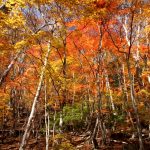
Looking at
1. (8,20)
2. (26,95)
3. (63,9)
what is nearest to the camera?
(8,20)

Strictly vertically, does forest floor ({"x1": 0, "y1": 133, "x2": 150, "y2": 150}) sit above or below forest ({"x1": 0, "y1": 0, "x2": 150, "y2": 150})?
below

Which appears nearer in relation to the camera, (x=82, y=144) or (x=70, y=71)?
(x=82, y=144)

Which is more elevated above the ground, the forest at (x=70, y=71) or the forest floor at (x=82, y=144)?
the forest at (x=70, y=71)

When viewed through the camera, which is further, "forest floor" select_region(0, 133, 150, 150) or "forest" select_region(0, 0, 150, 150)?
"forest floor" select_region(0, 133, 150, 150)

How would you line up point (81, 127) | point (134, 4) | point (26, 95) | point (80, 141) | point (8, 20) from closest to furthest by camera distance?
1. point (8, 20)
2. point (134, 4)
3. point (80, 141)
4. point (81, 127)
5. point (26, 95)

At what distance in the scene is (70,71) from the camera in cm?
2431

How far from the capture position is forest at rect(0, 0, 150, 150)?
10.3m

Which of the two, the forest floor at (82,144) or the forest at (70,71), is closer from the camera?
the forest at (70,71)

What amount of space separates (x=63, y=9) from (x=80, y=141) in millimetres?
8672

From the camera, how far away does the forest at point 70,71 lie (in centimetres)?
1028

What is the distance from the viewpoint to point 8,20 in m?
6.89

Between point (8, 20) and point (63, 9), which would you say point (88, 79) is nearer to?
point (63, 9)

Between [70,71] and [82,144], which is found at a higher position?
[70,71]

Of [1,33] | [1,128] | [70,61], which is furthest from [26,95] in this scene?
[1,33]
